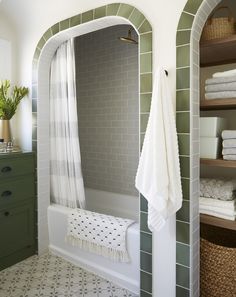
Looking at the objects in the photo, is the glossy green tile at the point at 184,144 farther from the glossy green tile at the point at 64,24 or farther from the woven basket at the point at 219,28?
the glossy green tile at the point at 64,24

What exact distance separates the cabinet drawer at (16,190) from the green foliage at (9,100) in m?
0.59

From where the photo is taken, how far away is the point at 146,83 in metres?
1.68

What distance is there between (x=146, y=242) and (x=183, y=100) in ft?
3.07

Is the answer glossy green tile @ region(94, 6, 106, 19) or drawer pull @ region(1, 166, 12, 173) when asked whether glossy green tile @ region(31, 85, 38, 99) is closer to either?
drawer pull @ region(1, 166, 12, 173)

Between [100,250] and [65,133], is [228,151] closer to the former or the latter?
[100,250]

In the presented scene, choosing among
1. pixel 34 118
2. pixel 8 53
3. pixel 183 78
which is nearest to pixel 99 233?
pixel 34 118

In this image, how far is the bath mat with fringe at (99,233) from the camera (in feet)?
6.36

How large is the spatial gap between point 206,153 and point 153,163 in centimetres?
42

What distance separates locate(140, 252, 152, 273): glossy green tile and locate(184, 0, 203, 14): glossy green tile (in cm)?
152

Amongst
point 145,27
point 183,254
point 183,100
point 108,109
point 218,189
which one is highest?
point 145,27

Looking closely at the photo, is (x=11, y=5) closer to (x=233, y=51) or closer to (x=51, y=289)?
(x=233, y=51)

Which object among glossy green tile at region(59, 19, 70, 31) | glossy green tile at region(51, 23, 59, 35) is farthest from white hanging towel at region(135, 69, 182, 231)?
glossy green tile at region(51, 23, 59, 35)

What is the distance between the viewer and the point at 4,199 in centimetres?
214

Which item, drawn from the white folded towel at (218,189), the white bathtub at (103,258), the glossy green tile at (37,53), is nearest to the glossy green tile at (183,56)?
the white folded towel at (218,189)
